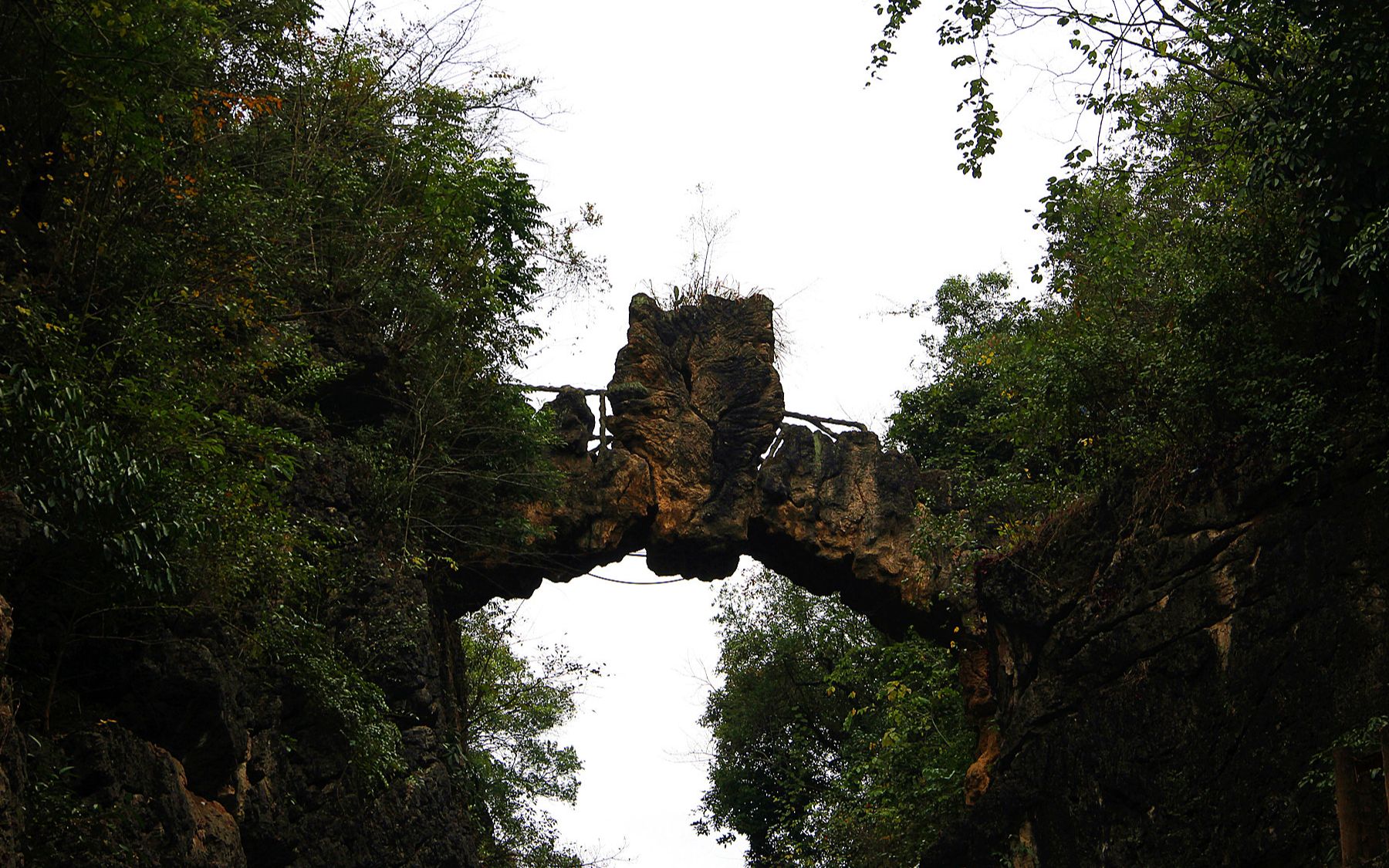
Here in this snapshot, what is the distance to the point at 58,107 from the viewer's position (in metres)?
8.80

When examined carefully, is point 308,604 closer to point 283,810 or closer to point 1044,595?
point 283,810

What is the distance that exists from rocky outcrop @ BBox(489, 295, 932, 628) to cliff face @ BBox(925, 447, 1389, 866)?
10.2 ft

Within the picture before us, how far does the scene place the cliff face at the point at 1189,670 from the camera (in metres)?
9.80

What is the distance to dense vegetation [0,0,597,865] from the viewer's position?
7.71 metres

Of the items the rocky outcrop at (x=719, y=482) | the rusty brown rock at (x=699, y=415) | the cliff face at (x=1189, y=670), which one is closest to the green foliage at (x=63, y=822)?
the cliff face at (x=1189, y=670)

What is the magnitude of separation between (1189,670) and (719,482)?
22.9 feet

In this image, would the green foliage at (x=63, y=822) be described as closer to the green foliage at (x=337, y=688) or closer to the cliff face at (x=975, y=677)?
the cliff face at (x=975, y=677)

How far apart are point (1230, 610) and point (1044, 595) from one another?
229 cm

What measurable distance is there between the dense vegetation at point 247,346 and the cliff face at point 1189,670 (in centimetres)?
588

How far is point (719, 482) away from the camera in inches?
658

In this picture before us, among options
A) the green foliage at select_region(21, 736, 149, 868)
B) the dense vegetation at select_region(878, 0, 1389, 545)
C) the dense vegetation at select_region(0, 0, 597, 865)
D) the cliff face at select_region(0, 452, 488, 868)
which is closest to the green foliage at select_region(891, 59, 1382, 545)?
the dense vegetation at select_region(878, 0, 1389, 545)

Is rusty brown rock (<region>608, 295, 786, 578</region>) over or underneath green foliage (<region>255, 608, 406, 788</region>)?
over

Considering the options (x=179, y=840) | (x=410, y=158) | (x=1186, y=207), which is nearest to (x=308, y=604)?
(x=179, y=840)

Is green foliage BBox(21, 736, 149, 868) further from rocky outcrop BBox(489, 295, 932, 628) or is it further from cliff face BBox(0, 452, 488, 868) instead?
rocky outcrop BBox(489, 295, 932, 628)
